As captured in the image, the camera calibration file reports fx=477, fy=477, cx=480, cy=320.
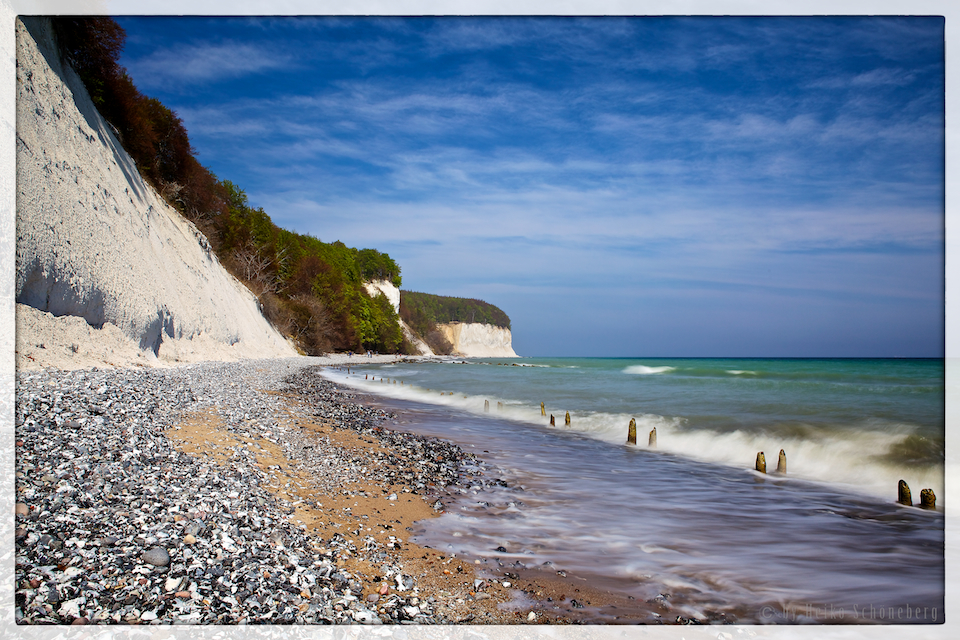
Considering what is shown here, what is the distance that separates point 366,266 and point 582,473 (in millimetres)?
64354

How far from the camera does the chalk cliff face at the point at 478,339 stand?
378ft

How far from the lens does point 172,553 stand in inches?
112

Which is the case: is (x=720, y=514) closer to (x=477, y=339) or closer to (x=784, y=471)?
(x=784, y=471)

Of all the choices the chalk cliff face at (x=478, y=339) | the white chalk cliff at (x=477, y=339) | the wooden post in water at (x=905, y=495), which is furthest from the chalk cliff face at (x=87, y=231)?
the chalk cliff face at (x=478, y=339)

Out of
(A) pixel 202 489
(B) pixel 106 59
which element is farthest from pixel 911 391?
(B) pixel 106 59

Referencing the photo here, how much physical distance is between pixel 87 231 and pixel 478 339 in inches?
4441

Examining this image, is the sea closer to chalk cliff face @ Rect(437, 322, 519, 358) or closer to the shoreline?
the shoreline

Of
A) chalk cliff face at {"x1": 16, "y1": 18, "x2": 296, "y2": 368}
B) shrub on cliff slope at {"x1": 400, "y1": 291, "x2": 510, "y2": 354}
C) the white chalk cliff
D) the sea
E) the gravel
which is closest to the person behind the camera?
the gravel

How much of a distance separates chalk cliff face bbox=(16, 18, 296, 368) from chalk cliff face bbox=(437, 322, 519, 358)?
96.0 metres

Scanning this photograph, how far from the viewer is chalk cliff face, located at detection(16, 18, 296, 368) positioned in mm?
7375

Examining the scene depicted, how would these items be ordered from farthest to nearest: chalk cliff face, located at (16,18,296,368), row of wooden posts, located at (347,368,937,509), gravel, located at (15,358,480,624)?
1. chalk cliff face, located at (16,18,296,368)
2. row of wooden posts, located at (347,368,937,509)
3. gravel, located at (15,358,480,624)

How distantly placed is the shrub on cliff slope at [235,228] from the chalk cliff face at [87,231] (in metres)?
0.94

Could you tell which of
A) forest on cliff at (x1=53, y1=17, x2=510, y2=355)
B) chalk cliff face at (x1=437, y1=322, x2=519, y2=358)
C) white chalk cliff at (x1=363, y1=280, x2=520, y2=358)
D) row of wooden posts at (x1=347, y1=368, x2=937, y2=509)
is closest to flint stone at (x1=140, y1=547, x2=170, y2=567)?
forest on cliff at (x1=53, y1=17, x2=510, y2=355)
